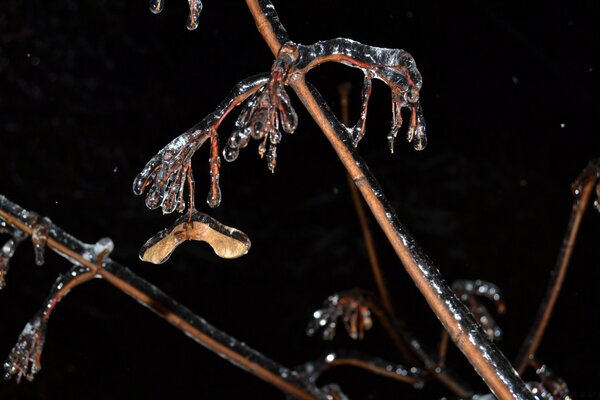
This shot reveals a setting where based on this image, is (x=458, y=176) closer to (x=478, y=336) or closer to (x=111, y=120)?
(x=111, y=120)

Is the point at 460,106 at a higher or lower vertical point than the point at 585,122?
higher

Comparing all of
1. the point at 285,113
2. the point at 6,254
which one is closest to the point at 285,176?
the point at 6,254

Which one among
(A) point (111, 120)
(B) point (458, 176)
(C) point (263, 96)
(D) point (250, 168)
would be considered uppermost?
(A) point (111, 120)

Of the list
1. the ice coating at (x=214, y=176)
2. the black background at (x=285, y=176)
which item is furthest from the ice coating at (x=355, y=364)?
the black background at (x=285, y=176)

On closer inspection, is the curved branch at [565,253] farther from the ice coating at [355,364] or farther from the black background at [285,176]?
the black background at [285,176]

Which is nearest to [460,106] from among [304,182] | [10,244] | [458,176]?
[458,176]
